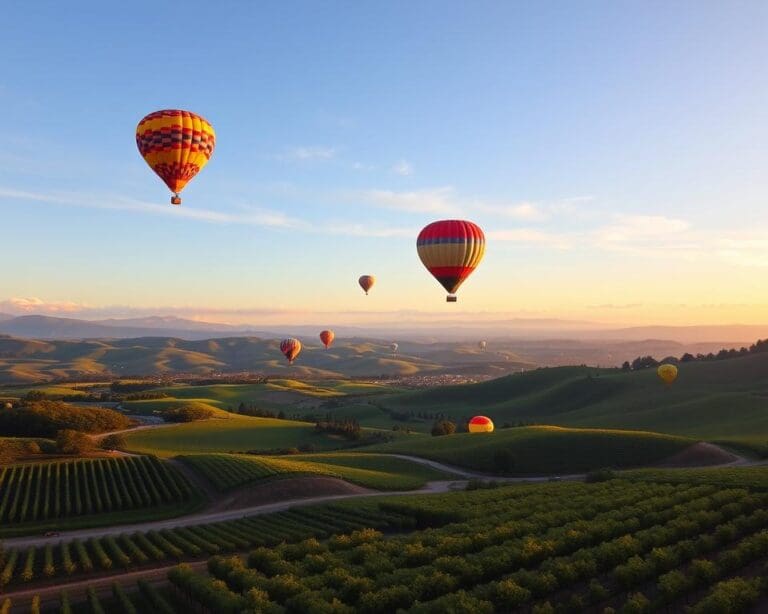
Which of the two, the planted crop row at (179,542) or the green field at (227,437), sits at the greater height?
the planted crop row at (179,542)

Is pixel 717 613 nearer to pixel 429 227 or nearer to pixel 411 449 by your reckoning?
pixel 429 227

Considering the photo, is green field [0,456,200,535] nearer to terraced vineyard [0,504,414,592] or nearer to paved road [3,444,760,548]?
paved road [3,444,760,548]

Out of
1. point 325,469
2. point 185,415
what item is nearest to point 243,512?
point 325,469

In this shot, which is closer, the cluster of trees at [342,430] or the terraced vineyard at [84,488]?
the terraced vineyard at [84,488]

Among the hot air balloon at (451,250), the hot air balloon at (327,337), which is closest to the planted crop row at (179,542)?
the hot air balloon at (451,250)

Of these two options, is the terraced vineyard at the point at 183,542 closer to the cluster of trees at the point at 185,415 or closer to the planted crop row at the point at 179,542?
the planted crop row at the point at 179,542

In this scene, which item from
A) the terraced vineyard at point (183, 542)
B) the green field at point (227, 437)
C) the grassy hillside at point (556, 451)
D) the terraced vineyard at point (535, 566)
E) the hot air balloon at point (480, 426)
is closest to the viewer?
the terraced vineyard at point (535, 566)

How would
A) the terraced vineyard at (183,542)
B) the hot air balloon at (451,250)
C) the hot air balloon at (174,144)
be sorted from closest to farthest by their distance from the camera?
the terraced vineyard at (183,542), the hot air balloon at (174,144), the hot air balloon at (451,250)

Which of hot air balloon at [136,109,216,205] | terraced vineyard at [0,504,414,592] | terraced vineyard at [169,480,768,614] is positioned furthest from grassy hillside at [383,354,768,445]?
hot air balloon at [136,109,216,205]
